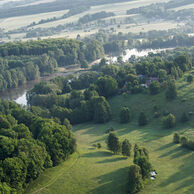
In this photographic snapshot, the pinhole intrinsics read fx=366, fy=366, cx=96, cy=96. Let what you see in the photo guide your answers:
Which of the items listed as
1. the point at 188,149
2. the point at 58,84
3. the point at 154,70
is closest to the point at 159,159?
the point at 188,149

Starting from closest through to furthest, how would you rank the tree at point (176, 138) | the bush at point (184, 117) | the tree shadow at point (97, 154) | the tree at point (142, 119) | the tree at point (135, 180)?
the tree at point (135, 180), the tree shadow at point (97, 154), the tree at point (176, 138), the bush at point (184, 117), the tree at point (142, 119)

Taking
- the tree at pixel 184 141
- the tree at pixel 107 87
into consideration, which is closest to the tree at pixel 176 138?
the tree at pixel 184 141

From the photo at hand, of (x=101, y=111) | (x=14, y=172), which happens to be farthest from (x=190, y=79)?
(x=14, y=172)

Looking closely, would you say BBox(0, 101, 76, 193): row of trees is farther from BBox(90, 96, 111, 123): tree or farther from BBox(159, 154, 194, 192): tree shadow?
BBox(90, 96, 111, 123): tree

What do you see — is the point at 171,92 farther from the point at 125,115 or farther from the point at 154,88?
the point at 125,115

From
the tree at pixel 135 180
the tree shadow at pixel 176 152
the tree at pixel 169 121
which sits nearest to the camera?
the tree at pixel 135 180

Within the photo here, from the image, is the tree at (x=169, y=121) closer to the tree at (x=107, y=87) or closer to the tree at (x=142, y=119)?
the tree at (x=142, y=119)
